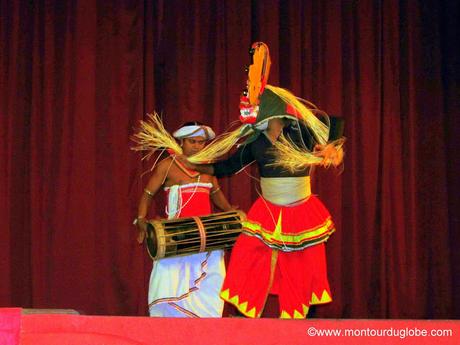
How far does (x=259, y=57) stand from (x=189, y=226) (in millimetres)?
965

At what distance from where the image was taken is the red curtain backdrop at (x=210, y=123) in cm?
486

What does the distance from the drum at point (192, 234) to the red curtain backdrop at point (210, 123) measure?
3.19 ft

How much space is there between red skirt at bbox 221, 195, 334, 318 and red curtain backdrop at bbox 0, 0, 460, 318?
141 centimetres

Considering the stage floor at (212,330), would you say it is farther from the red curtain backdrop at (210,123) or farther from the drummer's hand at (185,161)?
the red curtain backdrop at (210,123)

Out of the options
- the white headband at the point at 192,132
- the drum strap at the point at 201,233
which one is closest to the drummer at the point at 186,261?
the white headband at the point at 192,132

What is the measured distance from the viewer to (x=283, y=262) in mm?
3645

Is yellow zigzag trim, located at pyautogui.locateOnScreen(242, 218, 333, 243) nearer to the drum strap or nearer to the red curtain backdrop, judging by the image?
the drum strap

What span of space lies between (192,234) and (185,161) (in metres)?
0.39

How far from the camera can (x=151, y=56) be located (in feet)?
16.3

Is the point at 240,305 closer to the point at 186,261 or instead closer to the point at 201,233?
the point at 201,233

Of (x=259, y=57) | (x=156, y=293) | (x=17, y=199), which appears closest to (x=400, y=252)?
(x=156, y=293)

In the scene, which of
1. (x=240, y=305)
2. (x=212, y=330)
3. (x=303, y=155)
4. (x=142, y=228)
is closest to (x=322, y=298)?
(x=240, y=305)

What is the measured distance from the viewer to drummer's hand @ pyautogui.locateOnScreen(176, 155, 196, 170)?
3.93 metres

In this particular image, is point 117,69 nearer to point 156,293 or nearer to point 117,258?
point 117,258
